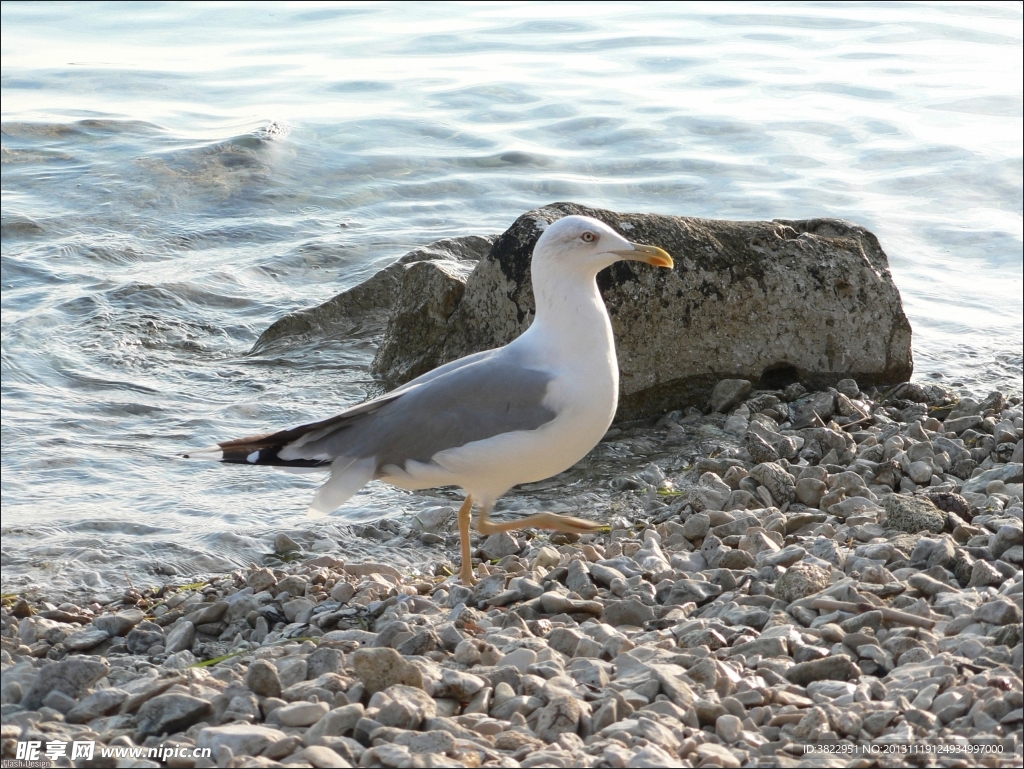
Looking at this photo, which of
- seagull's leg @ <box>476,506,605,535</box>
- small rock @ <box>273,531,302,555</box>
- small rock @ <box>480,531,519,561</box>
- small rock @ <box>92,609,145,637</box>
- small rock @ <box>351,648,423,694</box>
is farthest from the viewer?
small rock @ <box>273,531,302,555</box>

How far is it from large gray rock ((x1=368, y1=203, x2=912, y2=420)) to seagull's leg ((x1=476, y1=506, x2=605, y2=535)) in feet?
6.63

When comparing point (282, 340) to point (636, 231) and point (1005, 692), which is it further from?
point (1005, 692)

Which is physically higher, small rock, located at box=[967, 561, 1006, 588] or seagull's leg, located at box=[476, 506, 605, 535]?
small rock, located at box=[967, 561, 1006, 588]

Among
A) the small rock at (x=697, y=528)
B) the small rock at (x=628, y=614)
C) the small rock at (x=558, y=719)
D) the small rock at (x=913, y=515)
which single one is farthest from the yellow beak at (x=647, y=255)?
the small rock at (x=558, y=719)

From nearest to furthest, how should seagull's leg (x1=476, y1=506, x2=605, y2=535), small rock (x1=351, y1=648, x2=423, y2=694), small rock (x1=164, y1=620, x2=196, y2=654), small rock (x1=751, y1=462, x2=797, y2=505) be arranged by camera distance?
small rock (x1=351, y1=648, x2=423, y2=694) → small rock (x1=164, y1=620, x2=196, y2=654) → seagull's leg (x1=476, y1=506, x2=605, y2=535) → small rock (x1=751, y1=462, x2=797, y2=505)

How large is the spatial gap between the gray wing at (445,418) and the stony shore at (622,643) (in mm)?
595

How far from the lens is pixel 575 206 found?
24.4ft

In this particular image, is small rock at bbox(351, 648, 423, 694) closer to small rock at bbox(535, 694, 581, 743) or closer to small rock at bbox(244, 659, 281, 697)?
small rock at bbox(244, 659, 281, 697)

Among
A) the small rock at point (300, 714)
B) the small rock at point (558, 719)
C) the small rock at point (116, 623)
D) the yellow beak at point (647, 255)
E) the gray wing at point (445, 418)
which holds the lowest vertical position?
the small rock at point (116, 623)

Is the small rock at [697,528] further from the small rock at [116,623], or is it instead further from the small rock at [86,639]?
the small rock at [86,639]

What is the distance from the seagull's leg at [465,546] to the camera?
5.01 metres

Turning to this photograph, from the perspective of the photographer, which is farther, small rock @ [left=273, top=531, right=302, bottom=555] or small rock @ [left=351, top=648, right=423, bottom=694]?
small rock @ [left=273, top=531, right=302, bottom=555]

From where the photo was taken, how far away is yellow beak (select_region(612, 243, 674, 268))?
518 centimetres

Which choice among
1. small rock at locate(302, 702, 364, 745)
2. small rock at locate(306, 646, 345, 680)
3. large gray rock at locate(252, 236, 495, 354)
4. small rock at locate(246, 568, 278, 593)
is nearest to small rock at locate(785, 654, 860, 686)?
small rock at locate(302, 702, 364, 745)
